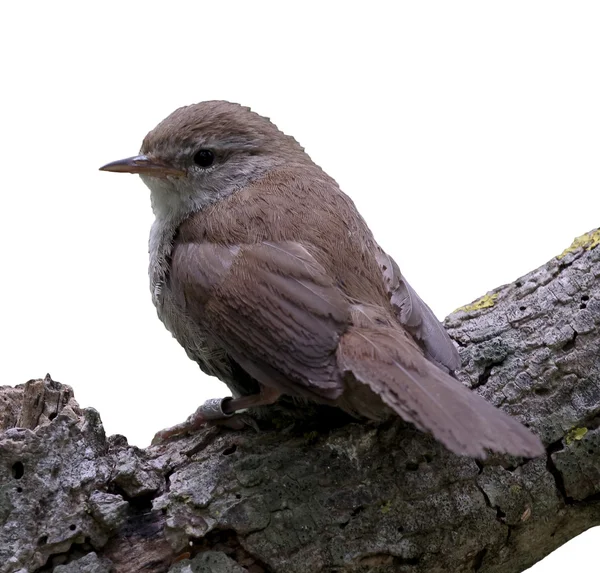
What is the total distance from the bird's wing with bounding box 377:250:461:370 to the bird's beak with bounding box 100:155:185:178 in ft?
3.21

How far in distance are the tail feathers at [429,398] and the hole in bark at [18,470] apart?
4.10ft

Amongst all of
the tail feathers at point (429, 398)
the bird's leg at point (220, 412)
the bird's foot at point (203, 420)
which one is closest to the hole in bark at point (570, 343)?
the tail feathers at point (429, 398)

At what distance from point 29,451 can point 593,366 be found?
219cm

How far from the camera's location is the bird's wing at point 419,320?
137 inches

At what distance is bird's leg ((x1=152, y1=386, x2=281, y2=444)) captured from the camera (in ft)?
11.4

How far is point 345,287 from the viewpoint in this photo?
3.37 meters

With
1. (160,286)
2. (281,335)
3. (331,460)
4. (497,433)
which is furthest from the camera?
(160,286)

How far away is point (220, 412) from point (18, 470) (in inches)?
31.5

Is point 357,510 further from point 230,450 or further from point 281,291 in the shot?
point 281,291

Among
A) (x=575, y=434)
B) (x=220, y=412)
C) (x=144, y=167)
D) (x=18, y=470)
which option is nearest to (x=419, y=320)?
(x=575, y=434)

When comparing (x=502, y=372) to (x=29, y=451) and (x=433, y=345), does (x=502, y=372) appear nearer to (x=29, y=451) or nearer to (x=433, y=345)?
(x=433, y=345)

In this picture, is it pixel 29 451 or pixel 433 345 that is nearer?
pixel 29 451

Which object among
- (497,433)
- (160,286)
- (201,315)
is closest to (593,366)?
(497,433)

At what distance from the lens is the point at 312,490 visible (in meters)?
3.33
